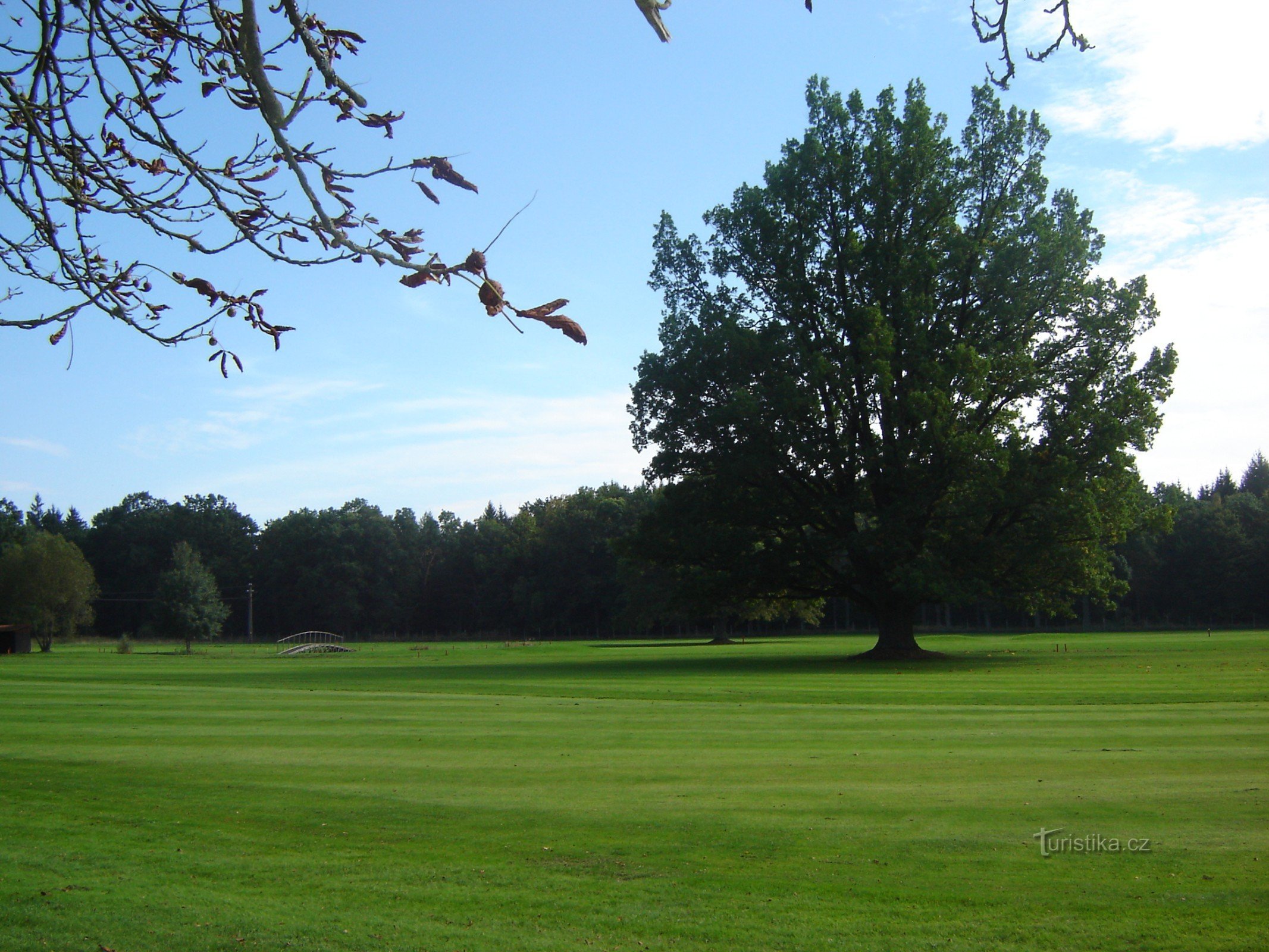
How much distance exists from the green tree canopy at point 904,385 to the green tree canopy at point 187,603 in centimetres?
5102

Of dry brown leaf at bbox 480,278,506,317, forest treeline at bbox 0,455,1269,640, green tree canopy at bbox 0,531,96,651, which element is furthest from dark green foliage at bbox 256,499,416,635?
dry brown leaf at bbox 480,278,506,317

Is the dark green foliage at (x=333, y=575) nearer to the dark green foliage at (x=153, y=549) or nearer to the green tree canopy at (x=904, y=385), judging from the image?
the dark green foliage at (x=153, y=549)

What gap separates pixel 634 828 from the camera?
8.42m

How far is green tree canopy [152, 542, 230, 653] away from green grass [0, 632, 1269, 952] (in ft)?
211

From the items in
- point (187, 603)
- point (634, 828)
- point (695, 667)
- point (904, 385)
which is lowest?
point (695, 667)

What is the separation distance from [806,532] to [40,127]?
132 ft

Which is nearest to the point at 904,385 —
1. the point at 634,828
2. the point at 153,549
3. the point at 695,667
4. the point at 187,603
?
the point at 695,667

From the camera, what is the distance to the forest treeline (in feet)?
329

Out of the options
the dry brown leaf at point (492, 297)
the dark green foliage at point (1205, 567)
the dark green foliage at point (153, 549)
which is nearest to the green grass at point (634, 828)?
the dry brown leaf at point (492, 297)

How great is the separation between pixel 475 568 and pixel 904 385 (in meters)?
88.6

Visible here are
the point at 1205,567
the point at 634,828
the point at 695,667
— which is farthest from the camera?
the point at 1205,567

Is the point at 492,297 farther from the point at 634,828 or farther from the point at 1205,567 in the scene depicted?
the point at 1205,567

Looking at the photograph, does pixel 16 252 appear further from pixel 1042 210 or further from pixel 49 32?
pixel 1042 210

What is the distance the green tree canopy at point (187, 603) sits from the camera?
78.6 metres
